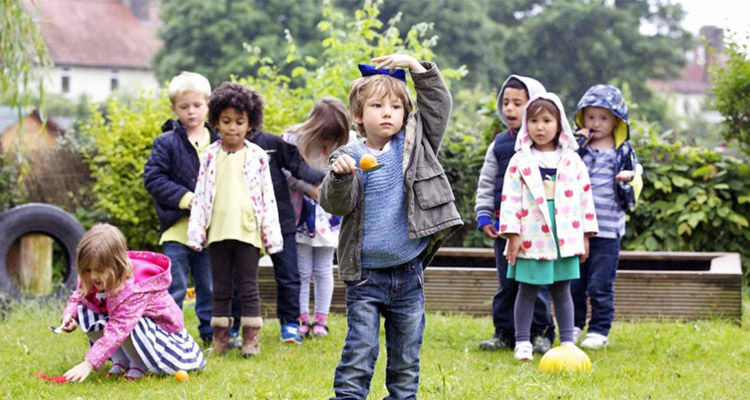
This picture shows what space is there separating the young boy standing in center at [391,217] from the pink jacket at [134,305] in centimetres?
157

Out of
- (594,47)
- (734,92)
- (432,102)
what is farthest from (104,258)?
(594,47)

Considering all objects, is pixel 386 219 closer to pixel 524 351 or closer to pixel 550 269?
pixel 550 269

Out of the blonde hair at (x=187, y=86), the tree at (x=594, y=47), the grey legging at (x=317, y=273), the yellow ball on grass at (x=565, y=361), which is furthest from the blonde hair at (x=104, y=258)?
the tree at (x=594, y=47)

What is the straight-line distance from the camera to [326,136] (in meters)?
6.65

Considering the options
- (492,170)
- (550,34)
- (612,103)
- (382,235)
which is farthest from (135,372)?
(550,34)

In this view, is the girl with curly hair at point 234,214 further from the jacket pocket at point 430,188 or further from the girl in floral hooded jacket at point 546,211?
the jacket pocket at point 430,188

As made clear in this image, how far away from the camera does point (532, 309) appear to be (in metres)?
6.11

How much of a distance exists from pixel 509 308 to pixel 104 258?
8.62 ft

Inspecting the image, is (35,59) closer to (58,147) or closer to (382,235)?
(58,147)

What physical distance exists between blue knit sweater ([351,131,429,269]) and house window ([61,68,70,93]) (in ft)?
226

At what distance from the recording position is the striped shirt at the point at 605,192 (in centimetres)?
646

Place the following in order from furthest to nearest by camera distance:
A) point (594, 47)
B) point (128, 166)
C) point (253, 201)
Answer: point (594, 47)
point (128, 166)
point (253, 201)

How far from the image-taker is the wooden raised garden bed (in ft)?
24.1

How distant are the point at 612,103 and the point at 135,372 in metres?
3.38
